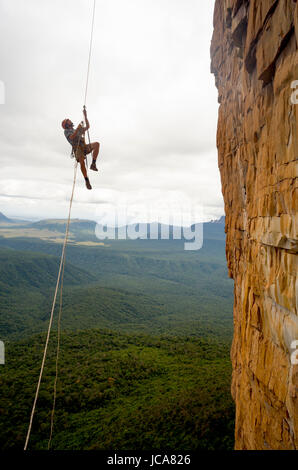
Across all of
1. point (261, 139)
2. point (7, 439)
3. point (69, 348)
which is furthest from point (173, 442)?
point (69, 348)

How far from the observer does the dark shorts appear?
33.3 ft

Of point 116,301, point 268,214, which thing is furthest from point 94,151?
point 116,301

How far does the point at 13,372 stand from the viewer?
29531mm

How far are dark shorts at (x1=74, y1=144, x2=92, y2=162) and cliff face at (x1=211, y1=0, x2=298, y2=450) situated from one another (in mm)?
5780

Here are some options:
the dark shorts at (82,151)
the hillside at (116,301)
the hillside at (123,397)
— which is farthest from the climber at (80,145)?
the hillside at (116,301)

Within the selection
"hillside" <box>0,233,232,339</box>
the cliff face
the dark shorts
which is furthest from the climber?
"hillside" <box>0,233,232,339</box>

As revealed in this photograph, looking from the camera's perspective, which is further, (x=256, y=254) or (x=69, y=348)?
(x=69, y=348)

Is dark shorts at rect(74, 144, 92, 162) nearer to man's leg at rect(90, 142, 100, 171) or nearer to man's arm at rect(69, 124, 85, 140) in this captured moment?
man's leg at rect(90, 142, 100, 171)

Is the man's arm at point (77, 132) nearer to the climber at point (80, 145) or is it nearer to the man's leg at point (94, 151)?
the climber at point (80, 145)

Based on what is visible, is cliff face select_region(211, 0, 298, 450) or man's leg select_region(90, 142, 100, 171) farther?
man's leg select_region(90, 142, 100, 171)

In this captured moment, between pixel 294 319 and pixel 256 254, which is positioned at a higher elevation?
pixel 256 254

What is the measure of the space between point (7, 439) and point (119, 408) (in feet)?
29.2

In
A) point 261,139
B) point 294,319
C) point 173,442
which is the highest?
point 261,139

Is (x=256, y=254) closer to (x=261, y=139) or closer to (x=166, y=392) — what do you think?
(x=261, y=139)
